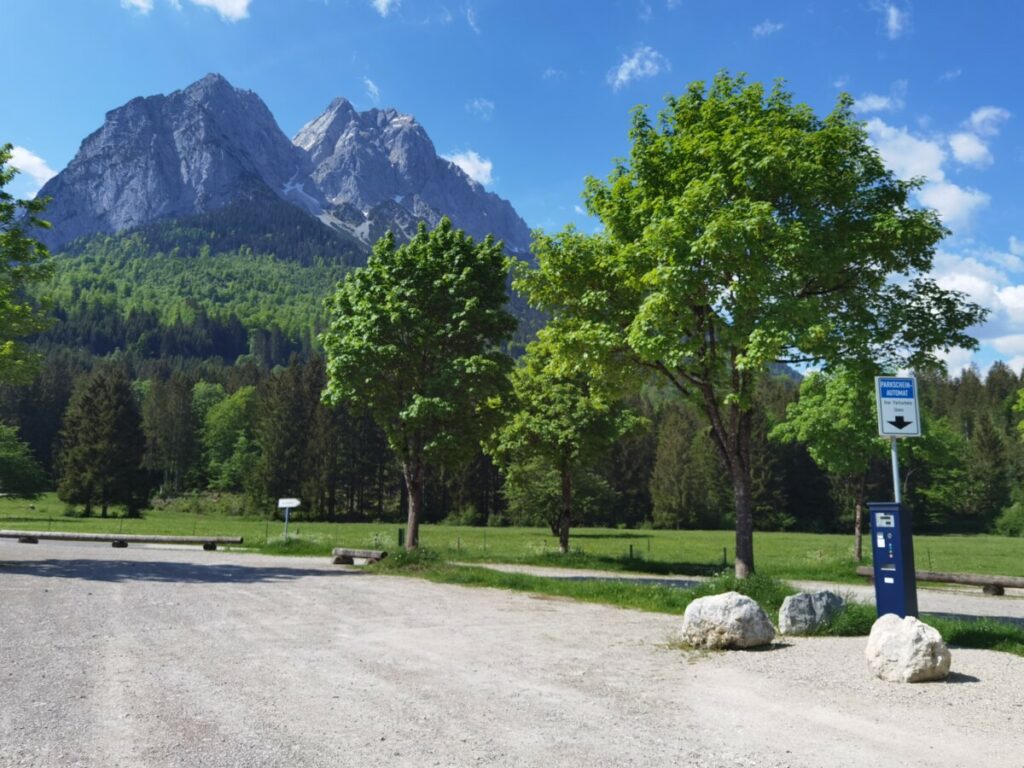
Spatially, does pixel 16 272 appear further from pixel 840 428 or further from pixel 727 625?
pixel 840 428

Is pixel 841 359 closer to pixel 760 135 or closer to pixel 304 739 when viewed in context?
pixel 760 135

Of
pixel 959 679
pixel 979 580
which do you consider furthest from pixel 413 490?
pixel 959 679

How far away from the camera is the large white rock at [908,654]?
7785 mm

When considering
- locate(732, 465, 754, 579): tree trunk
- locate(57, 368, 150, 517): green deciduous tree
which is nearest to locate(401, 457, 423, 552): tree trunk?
locate(732, 465, 754, 579): tree trunk

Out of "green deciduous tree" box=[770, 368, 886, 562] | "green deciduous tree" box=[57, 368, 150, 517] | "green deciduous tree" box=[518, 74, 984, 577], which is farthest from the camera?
"green deciduous tree" box=[57, 368, 150, 517]

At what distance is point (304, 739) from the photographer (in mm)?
5715

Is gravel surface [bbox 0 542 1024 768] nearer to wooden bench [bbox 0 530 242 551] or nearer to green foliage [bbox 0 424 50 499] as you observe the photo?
wooden bench [bbox 0 530 242 551]

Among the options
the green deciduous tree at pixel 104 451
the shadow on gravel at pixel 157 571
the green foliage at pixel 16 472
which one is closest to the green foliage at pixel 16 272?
the shadow on gravel at pixel 157 571

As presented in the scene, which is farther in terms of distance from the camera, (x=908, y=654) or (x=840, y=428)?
(x=840, y=428)

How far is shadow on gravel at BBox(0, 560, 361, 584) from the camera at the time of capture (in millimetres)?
17984

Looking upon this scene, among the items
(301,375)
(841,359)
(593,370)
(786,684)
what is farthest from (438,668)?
(301,375)

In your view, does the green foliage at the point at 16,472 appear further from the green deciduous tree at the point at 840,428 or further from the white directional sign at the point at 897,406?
the white directional sign at the point at 897,406

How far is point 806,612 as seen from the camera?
10812 mm

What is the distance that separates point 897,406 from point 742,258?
13.5 ft
